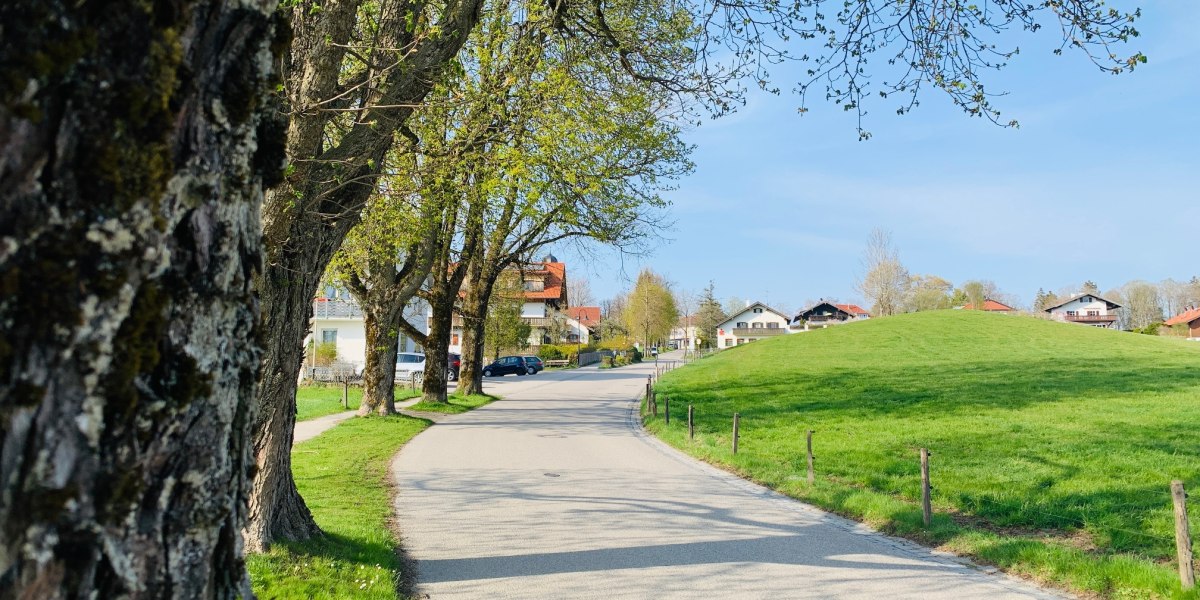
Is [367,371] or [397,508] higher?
[367,371]

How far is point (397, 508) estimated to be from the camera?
10.5 metres

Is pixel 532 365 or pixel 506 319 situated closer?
pixel 506 319

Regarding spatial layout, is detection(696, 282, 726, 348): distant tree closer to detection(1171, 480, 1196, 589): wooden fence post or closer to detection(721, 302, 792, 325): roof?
detection(721, 302, 792, 325): roof

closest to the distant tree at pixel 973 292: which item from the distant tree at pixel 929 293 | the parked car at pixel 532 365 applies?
the distant tree at pixel 929 293

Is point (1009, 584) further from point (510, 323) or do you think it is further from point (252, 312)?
point (510, 323)

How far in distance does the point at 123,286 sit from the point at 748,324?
415 ft

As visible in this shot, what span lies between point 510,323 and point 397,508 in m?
43.4

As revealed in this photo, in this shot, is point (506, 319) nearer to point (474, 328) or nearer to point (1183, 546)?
point (474, 328)

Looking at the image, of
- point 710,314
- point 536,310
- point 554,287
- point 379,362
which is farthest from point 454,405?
point 710,314

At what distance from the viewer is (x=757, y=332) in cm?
12306

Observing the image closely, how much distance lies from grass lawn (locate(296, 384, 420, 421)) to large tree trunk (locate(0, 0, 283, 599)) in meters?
20.9

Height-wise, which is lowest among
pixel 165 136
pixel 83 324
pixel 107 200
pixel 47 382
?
pixel 47 382

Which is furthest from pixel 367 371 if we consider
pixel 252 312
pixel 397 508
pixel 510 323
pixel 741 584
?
pixel 510 323

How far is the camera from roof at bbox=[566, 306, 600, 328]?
13645 cm
